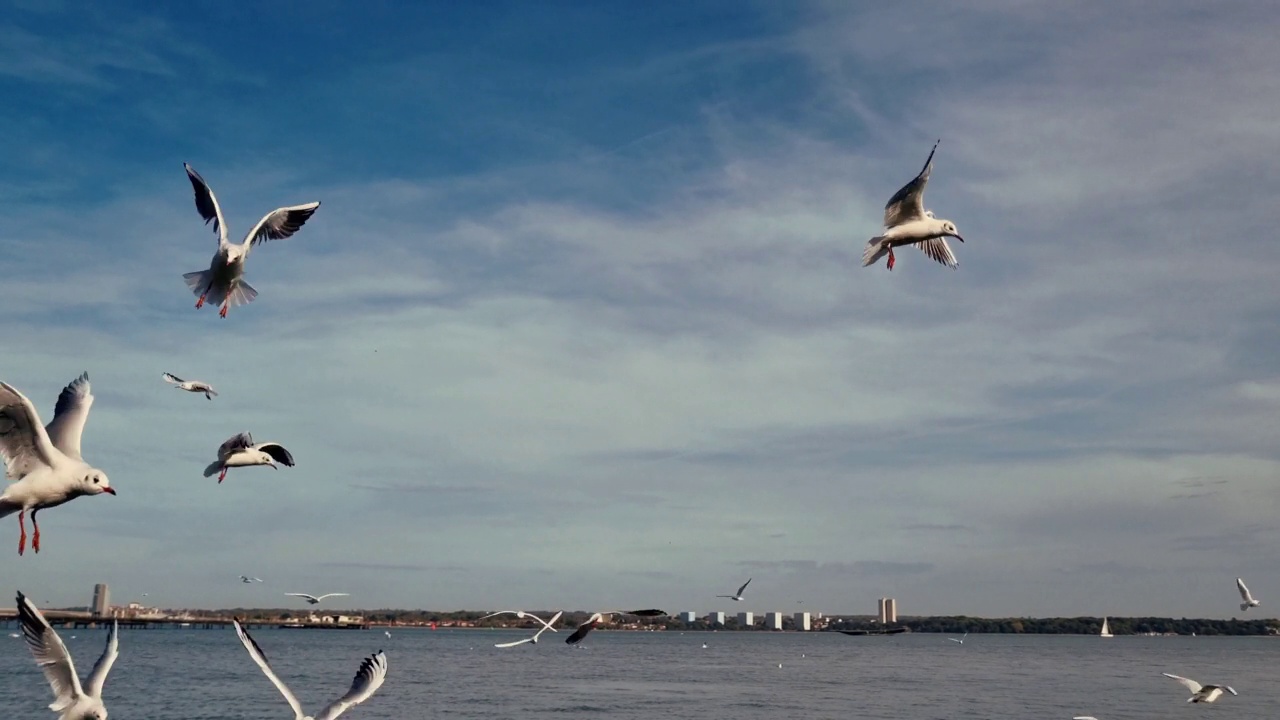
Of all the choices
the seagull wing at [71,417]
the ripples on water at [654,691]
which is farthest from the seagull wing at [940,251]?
the ripples on water at [654,691]

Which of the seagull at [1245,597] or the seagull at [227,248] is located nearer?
the seagull at [227,248]

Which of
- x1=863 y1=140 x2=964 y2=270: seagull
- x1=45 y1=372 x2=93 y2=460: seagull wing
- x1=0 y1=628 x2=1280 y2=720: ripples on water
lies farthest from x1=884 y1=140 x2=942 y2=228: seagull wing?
x1=0 y1=628 x2=1280 y2=720: ripples on water

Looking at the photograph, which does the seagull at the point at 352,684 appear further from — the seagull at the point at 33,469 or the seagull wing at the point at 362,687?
the seagull at the point at 33,469

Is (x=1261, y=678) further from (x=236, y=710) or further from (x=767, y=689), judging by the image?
(x=236, y=710)

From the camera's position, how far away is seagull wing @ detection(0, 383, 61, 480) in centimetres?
1173

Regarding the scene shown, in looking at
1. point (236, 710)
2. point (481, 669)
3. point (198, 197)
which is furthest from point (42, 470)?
point (481, 669)

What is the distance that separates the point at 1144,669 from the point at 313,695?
2509 inches

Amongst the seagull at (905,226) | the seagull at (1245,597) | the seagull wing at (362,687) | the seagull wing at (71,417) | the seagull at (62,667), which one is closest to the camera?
the seagull wing at (71,417)

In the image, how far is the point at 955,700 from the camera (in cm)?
5281

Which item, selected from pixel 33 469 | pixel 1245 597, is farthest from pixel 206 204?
pixel 1245 597

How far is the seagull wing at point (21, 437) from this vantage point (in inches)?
462

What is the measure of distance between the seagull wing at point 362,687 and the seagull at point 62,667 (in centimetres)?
303

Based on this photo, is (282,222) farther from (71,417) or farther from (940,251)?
(940,251)

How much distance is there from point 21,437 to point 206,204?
5.55 meters
